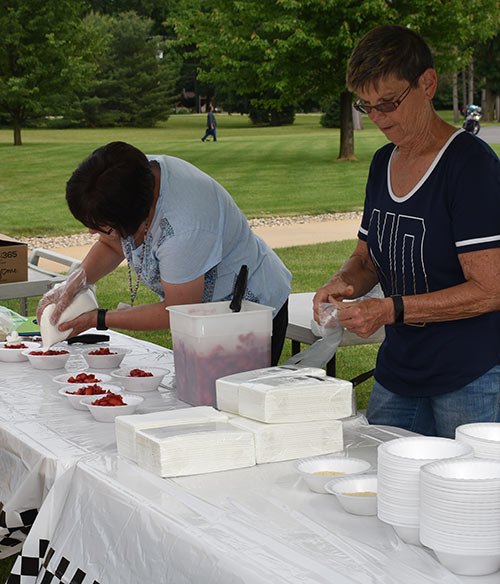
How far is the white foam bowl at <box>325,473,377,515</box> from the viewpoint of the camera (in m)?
1.56

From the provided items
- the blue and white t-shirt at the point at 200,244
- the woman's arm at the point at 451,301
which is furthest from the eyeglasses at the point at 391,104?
the blue and white t-shirt at the point at 200,244

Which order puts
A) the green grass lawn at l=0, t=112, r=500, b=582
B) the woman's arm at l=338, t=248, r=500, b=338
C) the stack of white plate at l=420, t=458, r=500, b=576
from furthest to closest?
the green grass lawn at l=0, t=112, r=500, b=582 → the woman's arm at l=338, t=248, r=500, b=338 → the stack of white plate at l=420, t=458, r=500, b=576

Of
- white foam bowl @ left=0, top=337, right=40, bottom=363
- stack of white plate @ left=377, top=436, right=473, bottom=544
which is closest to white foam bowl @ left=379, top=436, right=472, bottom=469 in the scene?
stack of white plate @ left=377, top=436, right=473, bottom=544

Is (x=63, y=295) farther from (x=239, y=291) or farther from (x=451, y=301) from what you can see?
(x=451, y=301)

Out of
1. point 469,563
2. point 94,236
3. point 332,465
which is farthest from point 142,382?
point 94,236

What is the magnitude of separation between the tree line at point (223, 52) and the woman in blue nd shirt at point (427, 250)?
65.3 ft

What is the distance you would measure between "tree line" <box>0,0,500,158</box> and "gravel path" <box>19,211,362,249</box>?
344 inches

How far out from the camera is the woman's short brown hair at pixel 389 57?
2.21 meters

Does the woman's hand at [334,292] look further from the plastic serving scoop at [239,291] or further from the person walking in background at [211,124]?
the person walking in background at [211,124]

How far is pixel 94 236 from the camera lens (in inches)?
484

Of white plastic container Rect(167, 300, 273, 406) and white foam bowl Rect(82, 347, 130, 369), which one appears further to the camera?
white foam bowl Rect(82, 347, 130, 369)

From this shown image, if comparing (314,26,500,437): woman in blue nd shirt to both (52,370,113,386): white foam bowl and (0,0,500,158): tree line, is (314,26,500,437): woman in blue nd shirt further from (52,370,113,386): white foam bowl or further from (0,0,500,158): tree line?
(0,0,500,158): tree line

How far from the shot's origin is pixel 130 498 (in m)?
1.70

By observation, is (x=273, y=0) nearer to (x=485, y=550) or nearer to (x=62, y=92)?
(x=62, y=92)
